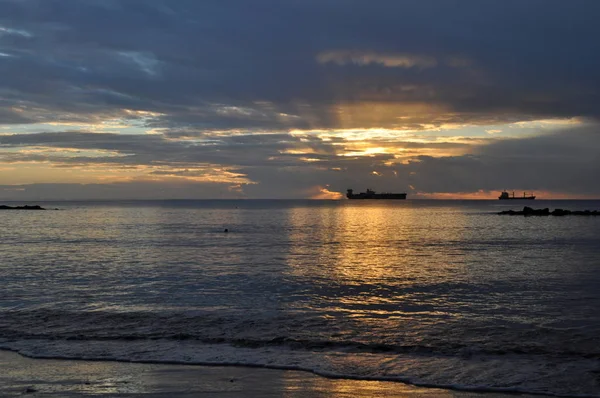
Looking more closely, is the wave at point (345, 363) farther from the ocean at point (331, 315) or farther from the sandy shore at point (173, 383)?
the sandy shore at point (173, 383)

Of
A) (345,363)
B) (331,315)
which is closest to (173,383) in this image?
(345,363)

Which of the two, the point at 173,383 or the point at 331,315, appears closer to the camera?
the point at 173,383

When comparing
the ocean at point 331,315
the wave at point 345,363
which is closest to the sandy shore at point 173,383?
the wave at point 345,363

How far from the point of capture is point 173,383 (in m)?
11.7

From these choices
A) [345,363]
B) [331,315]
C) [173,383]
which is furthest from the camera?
[331,315]

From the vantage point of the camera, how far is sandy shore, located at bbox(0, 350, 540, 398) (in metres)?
11.0

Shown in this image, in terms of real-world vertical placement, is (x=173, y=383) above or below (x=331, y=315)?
above

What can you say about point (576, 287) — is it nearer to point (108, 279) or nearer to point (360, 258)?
point (360, 258)

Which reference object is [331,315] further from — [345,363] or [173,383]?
[173,383]

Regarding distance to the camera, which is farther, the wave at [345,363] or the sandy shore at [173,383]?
the wave at [345,363]

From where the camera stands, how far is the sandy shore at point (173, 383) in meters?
11.0

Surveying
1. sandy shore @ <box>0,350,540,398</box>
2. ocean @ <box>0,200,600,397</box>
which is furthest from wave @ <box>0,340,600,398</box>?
sandy shore @ <box>0,350,540,398</box>

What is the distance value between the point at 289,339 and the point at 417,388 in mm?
5570

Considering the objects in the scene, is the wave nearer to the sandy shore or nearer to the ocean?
the ocean
